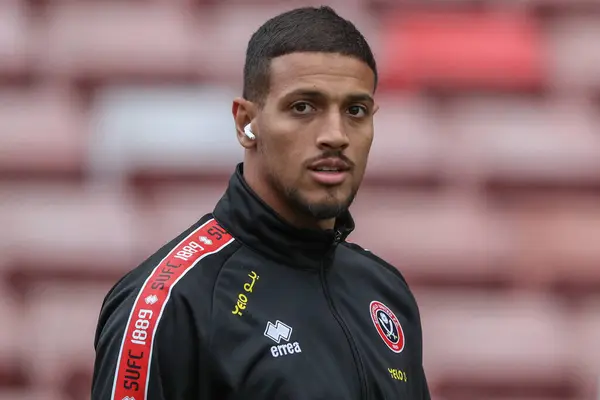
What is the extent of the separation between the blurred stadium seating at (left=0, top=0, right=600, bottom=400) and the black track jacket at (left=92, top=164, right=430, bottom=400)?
1297 millimetres

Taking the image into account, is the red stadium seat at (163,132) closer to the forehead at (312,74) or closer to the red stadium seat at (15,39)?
the red stadium seat at (15,39)

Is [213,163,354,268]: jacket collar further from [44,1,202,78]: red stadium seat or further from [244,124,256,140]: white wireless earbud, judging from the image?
[44,1,202,78]: red stadium seat

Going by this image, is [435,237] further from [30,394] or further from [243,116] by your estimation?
[243,116]

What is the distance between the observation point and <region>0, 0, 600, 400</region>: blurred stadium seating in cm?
315

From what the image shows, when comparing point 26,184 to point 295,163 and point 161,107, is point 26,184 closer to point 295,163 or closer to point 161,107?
point 161,107

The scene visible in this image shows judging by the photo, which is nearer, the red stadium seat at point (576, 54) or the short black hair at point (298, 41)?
the short black hair at point (298, 41)

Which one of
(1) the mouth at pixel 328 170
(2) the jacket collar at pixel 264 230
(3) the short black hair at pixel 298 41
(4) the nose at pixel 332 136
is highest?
(3) the short black hair at pixel 298 41

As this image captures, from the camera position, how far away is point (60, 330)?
314cm

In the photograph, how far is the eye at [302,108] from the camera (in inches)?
67.1

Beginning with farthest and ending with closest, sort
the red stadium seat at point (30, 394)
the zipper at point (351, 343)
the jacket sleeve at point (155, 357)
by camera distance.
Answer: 1. the red stadium seat at point (30, 394)
2. the zipper at point (351, 343)
3. the jacket sleeve at point (155, 357)

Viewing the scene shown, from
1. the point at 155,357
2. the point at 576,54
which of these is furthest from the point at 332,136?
the point at 576,54

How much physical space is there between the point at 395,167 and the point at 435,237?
0.82 ft

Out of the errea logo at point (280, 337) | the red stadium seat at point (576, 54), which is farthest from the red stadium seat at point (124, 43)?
the errea logo at point (280, 337)

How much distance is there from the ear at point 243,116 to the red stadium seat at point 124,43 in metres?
1.42
